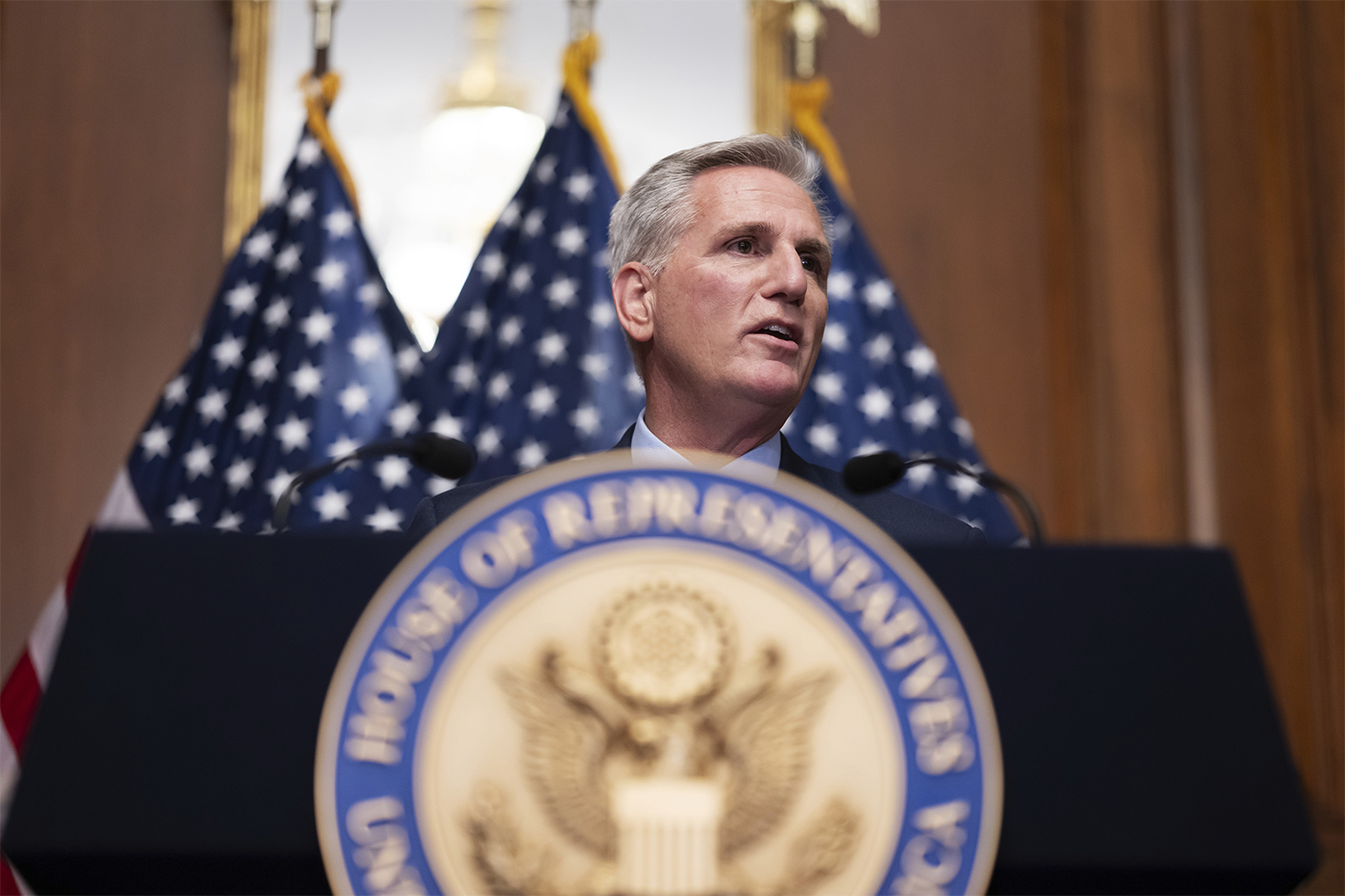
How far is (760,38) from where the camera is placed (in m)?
4.06

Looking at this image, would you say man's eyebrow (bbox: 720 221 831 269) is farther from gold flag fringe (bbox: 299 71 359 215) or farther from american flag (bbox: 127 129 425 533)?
gold flag fringe (bbox: 299 71 359 215)

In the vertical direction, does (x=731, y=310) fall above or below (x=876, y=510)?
above

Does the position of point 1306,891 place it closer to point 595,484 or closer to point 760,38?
point 595,484

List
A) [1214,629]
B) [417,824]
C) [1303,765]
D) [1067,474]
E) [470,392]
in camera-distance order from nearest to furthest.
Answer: [417,824]
[1214,629]
[1303,765]
[470,392]
[1067,474]

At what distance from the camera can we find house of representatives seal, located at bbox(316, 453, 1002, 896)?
542 millimetres

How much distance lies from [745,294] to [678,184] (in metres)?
0.21

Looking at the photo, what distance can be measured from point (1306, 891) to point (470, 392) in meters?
2.45

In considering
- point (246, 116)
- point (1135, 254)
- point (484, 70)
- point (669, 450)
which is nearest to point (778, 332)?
point (669, 450)

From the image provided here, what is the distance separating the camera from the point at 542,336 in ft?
10.8

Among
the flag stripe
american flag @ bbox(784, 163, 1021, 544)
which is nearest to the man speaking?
the flag stripe

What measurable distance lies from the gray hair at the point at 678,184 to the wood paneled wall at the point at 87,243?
5.86 ft

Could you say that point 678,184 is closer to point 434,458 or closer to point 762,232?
point 762,232

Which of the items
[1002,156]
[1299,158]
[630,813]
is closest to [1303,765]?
[1299,158]

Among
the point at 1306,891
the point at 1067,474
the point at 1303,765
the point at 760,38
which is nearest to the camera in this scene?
the point at 1306,891
